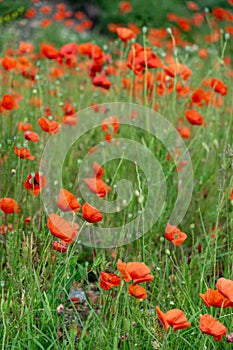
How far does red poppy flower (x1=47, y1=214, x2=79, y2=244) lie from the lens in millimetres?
1732

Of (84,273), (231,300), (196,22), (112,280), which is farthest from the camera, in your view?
(196,22)

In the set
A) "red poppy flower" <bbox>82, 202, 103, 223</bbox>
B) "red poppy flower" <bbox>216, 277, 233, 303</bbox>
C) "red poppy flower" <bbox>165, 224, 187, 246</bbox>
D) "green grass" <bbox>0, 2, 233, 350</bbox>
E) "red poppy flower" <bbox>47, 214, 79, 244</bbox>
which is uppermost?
"red poppy flower" <bbox>82, 202, 103, 223</bbox>

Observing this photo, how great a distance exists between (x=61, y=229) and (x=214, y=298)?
1.43ft

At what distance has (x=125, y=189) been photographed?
2.64m

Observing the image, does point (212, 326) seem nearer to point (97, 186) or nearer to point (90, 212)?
point (90, 212)

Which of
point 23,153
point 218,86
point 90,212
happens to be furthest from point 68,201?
point 218,86

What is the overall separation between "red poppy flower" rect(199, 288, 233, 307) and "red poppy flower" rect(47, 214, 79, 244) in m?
0.38

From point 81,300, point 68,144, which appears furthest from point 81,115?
point 81,300

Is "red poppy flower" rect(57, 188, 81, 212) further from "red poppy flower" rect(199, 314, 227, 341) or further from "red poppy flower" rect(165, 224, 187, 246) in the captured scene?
"red poppy flower" rect(199, 314, 227, 341)

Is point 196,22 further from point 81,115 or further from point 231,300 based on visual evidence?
point 231,300

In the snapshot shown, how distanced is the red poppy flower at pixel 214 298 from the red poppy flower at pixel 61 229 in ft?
1.25

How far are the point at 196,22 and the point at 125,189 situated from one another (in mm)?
3564

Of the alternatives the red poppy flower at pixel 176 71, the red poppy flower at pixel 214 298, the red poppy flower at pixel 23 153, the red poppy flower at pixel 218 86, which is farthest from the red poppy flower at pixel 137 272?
the red poppy flower at pixel 218 86

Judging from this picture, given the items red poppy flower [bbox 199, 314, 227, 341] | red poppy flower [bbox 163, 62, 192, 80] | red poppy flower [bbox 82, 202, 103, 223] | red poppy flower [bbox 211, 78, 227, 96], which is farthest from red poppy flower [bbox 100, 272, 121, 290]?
red poppy flower [bbox 211, 78, 227, 96]
